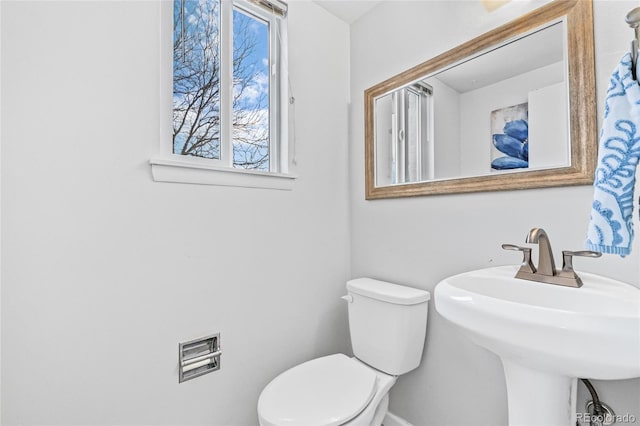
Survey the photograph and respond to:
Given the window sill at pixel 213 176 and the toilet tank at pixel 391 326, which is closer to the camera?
the window sill at pixel 213 176

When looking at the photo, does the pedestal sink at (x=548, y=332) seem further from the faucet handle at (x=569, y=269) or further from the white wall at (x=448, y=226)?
the white wall at (x=448, y=226)

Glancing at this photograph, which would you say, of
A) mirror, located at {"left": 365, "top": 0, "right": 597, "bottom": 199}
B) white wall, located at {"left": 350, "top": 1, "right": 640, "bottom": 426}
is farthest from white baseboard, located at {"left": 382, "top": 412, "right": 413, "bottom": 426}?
mirror, located at {"left": 365, "top": 0, "right": 597, "bottom": 199}

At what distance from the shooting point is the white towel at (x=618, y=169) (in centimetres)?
68

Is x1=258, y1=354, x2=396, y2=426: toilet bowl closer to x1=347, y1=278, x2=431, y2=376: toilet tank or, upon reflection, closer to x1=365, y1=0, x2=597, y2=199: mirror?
x1=347, y1=278, x2=431, y2=376: toilet tank

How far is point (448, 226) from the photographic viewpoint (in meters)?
1.30

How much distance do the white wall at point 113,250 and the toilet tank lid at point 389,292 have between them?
331 mm

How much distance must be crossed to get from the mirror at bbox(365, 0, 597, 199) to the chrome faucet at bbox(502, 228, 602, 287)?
23cm

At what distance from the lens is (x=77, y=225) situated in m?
0.98

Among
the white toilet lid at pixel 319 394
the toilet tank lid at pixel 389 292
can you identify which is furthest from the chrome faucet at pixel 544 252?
the white toilet lid at pixel 319 394

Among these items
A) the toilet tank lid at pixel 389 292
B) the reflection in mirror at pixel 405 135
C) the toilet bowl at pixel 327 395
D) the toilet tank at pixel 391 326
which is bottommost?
the toilet bowl at pixel 327 395

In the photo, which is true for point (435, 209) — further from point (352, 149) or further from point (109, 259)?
point (109, 259)

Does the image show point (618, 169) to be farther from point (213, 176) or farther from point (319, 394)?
point (213, 176)

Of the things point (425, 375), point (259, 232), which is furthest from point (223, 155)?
point (425, 375)

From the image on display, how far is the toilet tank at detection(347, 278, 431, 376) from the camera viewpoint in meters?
1.28
